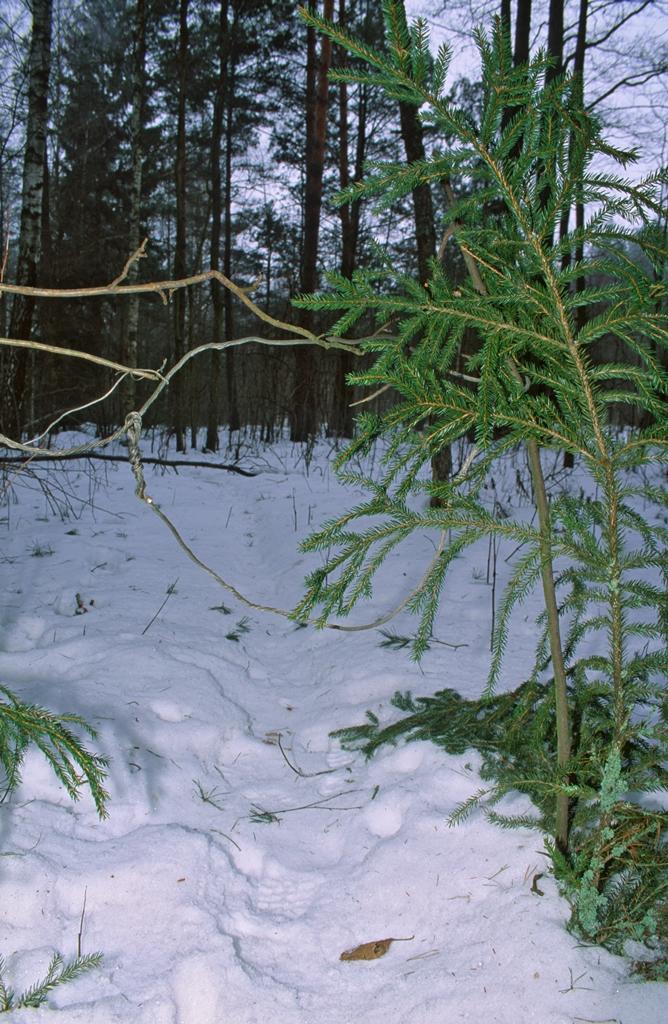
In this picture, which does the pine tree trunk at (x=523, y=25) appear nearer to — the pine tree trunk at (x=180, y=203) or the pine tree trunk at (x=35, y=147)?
the pine tree trunk at (x=35, y=147)

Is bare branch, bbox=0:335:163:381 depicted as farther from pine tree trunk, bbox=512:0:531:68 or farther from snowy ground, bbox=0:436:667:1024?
pine tree trunk, bbox=512:0:531:68

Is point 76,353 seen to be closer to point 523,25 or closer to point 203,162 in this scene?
point 523,25

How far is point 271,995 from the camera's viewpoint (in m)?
1.56

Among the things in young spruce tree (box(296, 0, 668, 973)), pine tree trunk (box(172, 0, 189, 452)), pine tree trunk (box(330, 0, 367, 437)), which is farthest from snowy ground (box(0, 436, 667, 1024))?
pine tree trunk (box(172, 0, 189, 452))

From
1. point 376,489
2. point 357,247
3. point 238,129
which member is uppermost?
point 238,129

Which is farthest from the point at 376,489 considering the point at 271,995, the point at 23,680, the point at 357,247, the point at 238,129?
the point at 238,129

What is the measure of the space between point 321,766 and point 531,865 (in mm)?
1001

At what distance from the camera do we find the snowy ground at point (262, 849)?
1.50 m

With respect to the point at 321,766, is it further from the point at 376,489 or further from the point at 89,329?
the point at 89,329

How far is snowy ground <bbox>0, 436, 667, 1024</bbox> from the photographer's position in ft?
4.92

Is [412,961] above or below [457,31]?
below

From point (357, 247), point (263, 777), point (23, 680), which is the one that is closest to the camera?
point (263, 777)

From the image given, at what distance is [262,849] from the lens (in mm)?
2068

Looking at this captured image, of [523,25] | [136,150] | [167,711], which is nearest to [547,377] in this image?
[167,711]
